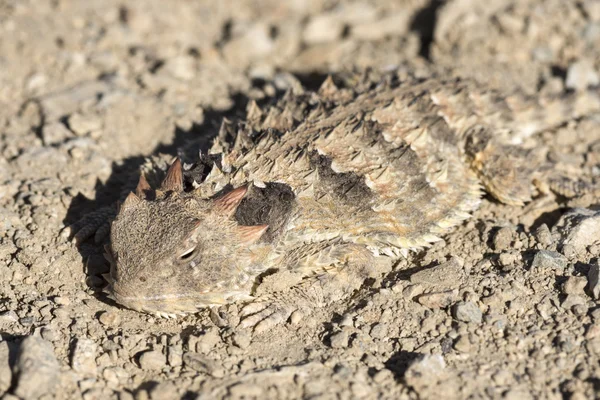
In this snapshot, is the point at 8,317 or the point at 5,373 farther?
the point at 8,317

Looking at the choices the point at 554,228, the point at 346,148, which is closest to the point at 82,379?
the point at 346,148

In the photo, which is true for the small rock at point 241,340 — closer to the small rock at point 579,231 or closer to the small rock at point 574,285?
the small rock at point 574,285

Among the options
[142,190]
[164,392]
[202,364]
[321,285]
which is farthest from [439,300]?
[142,190]

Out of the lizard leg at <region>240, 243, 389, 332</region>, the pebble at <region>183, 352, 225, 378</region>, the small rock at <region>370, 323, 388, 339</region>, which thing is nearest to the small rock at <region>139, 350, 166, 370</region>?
the pebble at <region>183, 352, 225, 378</region>

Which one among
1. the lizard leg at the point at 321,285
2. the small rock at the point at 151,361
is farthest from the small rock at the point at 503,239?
the small rock at the point at 151,361

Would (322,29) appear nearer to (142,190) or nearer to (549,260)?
(142,190)

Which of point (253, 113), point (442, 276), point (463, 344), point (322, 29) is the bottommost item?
point (463, 344)
